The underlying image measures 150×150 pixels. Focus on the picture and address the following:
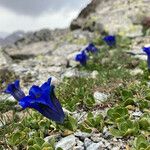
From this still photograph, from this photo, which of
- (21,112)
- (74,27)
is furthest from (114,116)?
(74,27)

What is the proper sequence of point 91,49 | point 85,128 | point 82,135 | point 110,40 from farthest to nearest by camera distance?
point 110,40 → point 91,49 → point 85,128 → point 82,135

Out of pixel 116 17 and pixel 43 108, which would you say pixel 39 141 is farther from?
pixel 116 17

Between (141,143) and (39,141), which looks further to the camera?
(39,141)

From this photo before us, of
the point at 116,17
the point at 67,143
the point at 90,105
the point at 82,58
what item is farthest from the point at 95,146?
the point at 116,17

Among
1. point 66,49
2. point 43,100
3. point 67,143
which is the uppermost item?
point 43,100

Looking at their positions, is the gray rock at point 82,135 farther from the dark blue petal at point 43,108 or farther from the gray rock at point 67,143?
the dark blue petal at point 43,108

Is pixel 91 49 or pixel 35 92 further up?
pixel 35 92

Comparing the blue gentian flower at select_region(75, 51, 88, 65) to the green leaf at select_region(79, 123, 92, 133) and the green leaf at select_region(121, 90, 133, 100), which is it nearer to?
the green leaf at select_region(121, 90, 133, 100)
